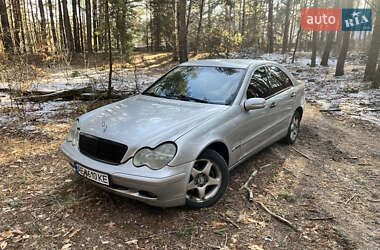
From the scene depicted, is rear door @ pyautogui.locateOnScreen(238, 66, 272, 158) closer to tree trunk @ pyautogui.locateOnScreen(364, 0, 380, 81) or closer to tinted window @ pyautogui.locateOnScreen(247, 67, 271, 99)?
tinted window @ pyautogui.locateOnScreen(247, 67, 271, 99)

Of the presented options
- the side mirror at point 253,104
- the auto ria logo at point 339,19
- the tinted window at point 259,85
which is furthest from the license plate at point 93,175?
the auto ria logo at point 339,19

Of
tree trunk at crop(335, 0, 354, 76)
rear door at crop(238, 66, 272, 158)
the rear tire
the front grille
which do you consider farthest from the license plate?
tree trunk at crop(335, 0, 354, 76)

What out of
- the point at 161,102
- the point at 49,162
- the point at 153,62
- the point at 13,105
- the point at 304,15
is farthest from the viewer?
the point at 153,62

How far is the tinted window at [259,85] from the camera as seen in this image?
381cm

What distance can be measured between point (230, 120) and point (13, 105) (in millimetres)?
6209

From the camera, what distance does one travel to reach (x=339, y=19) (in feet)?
52.3

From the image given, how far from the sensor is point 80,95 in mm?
7785

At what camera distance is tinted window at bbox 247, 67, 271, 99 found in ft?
12.5

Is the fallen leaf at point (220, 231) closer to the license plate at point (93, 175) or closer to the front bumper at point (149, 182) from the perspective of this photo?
the front bumper at point (149, 182)

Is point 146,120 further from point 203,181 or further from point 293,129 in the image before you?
point 293,129

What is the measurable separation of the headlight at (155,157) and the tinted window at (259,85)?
61.8 inches

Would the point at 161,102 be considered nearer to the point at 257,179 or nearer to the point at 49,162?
the point at 257,179

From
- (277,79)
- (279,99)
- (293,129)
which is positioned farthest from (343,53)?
(279,99)

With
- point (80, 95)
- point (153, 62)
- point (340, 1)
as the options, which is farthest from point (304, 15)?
point (80, 95)
